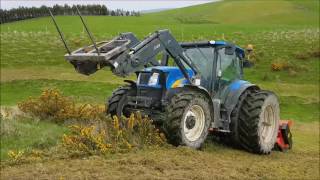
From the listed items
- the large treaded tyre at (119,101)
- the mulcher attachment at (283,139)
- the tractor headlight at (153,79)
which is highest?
the tractor headlight at (153,79)

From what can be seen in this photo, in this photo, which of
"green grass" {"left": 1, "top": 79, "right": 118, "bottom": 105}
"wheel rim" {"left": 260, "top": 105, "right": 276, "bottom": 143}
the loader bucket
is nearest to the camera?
the loader bucket

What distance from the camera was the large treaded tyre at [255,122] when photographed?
11086 millimetres

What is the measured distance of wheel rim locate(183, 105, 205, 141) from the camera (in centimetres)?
985

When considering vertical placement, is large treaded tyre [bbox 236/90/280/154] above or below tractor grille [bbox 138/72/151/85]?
below

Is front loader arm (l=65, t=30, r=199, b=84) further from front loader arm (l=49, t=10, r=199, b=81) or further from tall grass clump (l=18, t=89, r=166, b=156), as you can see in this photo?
tall grass clump (l=18, t=89, r=166, b=156)

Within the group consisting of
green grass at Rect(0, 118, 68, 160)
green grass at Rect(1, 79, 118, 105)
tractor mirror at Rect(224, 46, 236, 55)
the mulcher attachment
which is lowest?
green grass at Rect(1, 79, 118, 105)

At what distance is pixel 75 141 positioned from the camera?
29.9ft

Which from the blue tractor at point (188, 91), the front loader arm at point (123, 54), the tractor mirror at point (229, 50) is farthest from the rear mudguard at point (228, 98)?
the front loader arm at point (123, 54)

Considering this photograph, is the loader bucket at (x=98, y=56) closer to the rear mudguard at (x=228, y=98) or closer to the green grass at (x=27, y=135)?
the green grass at (x=27, y=135)

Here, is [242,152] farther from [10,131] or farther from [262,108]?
[10,131]

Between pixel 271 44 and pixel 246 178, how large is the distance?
32438 millimetres

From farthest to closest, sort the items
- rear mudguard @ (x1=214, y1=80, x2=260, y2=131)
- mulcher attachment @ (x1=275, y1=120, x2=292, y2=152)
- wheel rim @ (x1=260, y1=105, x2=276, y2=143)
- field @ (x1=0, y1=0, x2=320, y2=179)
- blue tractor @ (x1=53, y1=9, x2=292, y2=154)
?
mulcher attachment @ (x1=275, y1=120, x2=292, y2=152)
wheel rim @ (x1=260, y1=105, x2=276, y2=143)
rear mudguard @ (x1=214, y1=80, x2=260, y2=131)
blue tractor @ (x1=53, y1=9, x2=292, y2=154)
field @ (x1=0, y1=0, x2=320, y2=179)

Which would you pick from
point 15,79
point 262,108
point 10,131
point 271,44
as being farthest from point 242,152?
point 271,44

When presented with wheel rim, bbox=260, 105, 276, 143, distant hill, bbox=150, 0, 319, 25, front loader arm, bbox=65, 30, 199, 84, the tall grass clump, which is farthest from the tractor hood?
distant hill, bbox=150, 0, 319, 25
